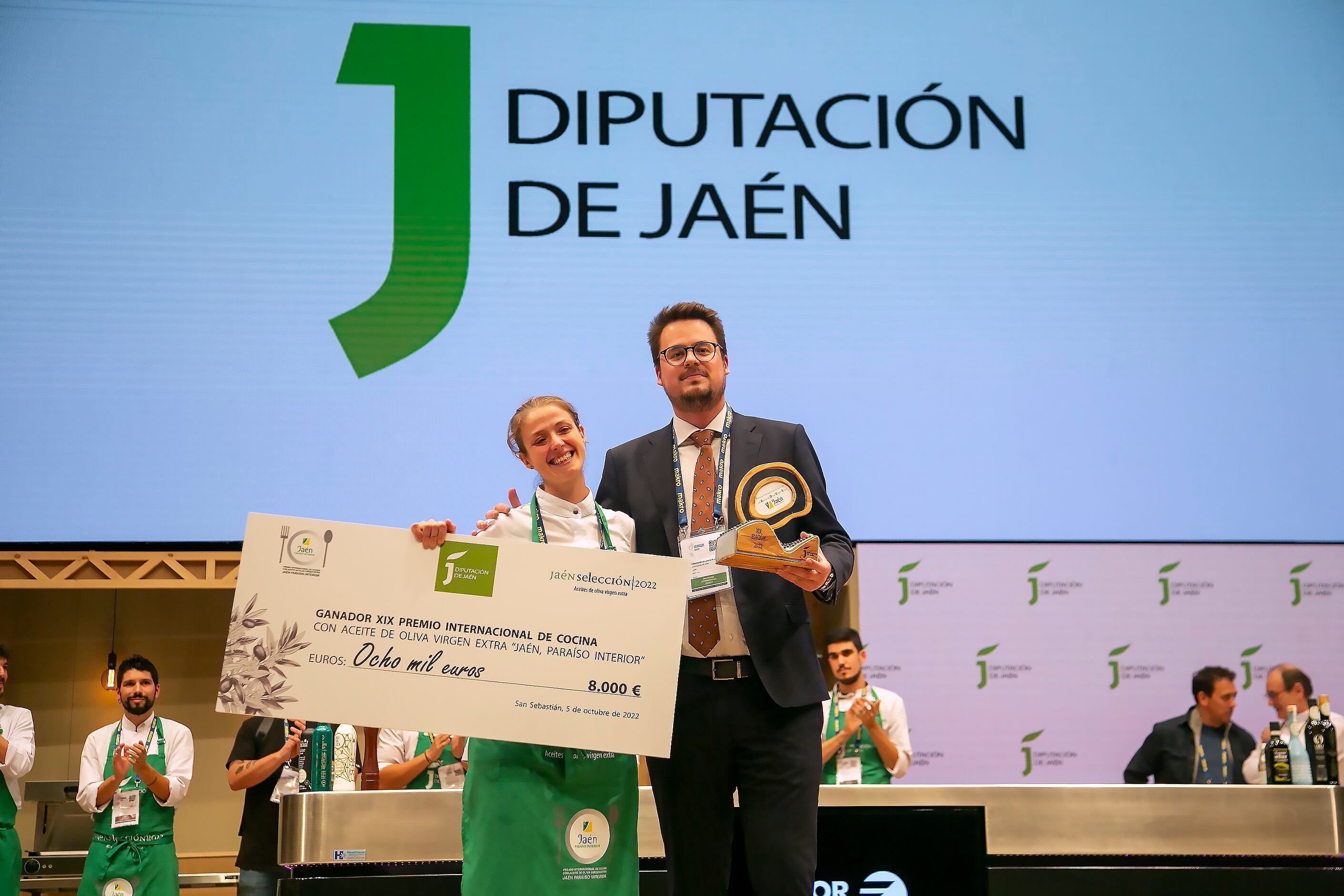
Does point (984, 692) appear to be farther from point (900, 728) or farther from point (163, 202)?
point (163, 202)

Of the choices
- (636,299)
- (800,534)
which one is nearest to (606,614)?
(800,534)

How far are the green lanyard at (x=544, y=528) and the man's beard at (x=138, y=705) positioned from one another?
3.64 meters

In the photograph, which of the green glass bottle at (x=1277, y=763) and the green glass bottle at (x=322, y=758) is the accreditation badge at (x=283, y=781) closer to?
the green glass bottle at (x=322, y=758)

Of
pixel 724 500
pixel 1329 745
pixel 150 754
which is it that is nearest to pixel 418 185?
pixel 150 754

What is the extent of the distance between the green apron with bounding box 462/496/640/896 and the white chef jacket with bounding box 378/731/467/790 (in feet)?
7.12

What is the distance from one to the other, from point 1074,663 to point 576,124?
12.3ft

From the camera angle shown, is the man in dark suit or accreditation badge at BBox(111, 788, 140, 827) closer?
the man in dark suit

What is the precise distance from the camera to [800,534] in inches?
89.5

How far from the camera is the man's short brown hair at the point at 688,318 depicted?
243 cm

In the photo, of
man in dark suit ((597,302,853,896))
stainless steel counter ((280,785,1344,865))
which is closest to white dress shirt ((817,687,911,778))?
stainless steel counter ((280,785,1344,865))

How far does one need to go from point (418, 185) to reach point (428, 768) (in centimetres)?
292

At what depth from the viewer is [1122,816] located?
3420mm

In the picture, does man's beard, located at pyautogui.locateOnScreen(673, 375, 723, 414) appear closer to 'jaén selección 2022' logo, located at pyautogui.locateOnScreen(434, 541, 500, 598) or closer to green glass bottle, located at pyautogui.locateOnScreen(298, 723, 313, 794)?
'jaén selección 2022' logo, located at pyautogui.locateOnScreen(434, 541, 500, 598)

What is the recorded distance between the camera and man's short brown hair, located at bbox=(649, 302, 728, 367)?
243 cm
